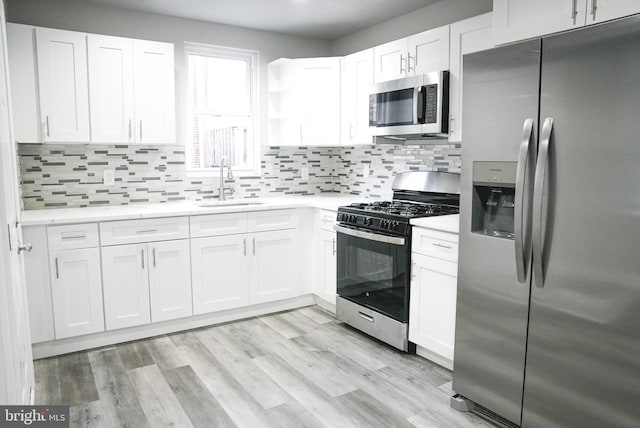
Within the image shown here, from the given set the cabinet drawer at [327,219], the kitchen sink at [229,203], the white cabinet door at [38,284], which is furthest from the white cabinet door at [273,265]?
the white cabinet door at [38,284]

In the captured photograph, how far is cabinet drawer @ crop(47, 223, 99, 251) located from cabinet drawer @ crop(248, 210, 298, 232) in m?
1.15

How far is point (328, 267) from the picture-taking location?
3.84 meters

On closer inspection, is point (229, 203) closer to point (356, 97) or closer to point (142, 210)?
point (142, 210)

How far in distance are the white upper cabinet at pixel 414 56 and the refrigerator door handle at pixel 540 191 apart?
1.31m

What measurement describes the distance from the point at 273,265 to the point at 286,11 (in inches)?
82.8

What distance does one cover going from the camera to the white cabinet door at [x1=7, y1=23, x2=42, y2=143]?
306 cm

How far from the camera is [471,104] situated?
2285mm

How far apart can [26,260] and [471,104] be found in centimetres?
283

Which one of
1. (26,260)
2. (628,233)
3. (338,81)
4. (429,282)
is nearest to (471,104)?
(628,233)

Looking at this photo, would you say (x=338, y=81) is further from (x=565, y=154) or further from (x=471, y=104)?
(x=565, y=154)

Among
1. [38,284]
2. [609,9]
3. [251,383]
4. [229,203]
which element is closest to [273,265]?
[229,203]

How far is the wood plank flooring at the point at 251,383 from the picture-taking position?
2367 mm

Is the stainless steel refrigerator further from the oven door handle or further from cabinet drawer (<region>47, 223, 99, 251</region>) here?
cabinet drawer (<region>47, 223, 99, 251</region>)

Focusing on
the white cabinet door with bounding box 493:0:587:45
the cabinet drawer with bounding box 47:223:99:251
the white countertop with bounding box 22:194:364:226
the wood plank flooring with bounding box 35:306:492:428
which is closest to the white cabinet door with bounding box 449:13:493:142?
the white cabinet door with bounding box 493:0:587:45
